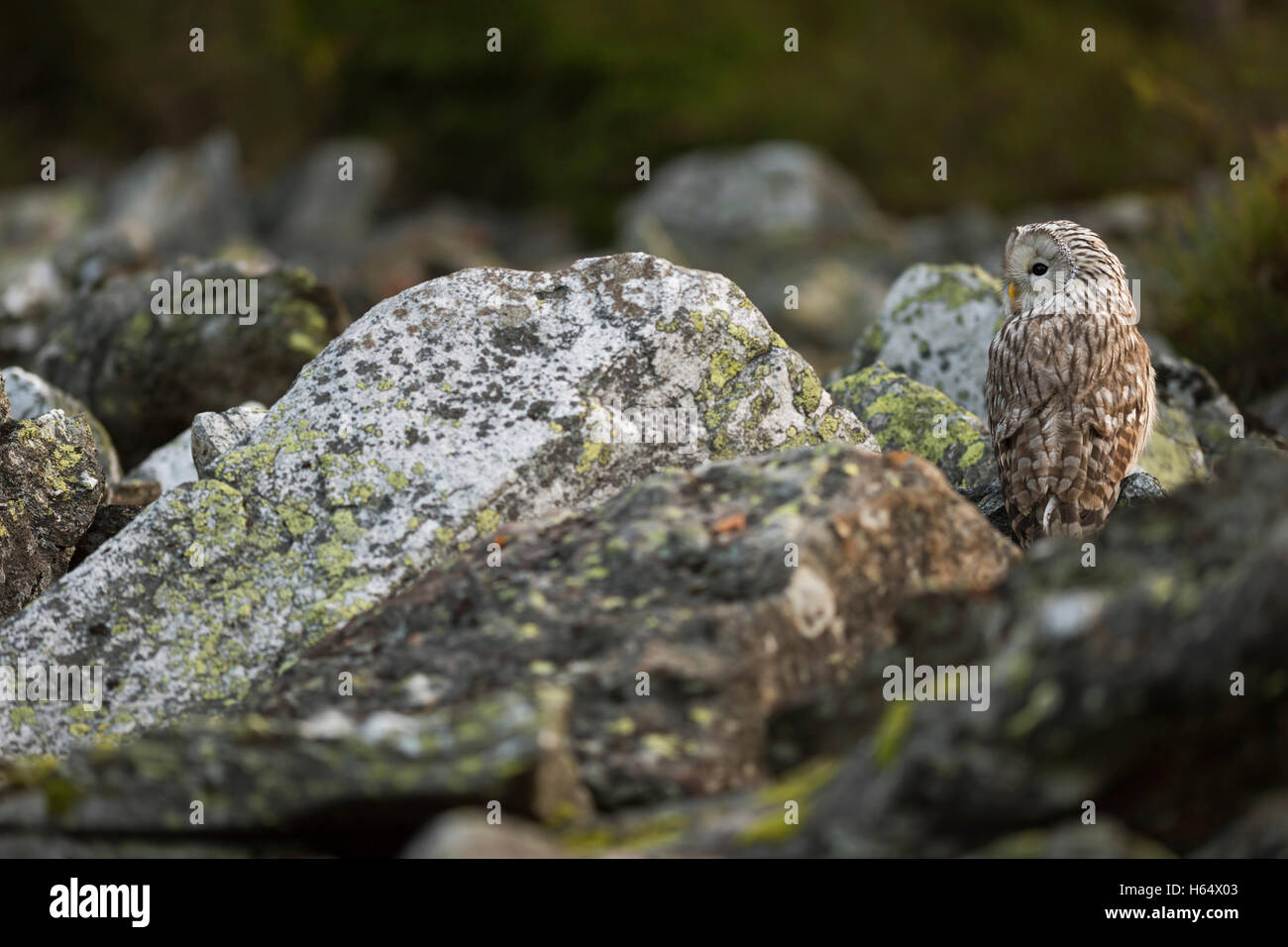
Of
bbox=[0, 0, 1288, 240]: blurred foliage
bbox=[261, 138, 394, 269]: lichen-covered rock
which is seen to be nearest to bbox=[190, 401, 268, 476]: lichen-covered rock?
bbox=[261, 138, 394, 269]: lichen-covered rock

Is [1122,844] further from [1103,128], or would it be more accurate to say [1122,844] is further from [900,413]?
[1103,128]

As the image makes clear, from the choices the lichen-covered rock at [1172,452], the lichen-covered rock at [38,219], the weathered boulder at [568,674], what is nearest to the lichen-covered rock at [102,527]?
the weathered boulder at [568,674]

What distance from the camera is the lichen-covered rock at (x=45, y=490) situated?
518cm

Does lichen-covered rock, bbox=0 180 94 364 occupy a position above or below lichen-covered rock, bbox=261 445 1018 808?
above

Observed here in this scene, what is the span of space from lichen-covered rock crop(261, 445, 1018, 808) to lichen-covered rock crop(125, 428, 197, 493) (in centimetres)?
268

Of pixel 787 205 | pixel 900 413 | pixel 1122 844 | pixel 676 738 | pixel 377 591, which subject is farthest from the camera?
pixel 787 205

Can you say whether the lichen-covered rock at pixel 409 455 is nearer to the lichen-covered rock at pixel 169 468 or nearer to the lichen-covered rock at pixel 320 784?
the lichen-covered rock at pixel 320 784

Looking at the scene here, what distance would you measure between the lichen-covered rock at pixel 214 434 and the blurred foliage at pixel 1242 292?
21.3 ft

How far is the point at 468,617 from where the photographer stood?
4129 mm

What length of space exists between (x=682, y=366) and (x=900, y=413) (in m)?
1.68

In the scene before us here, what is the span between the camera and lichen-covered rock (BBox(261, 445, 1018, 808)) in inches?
146

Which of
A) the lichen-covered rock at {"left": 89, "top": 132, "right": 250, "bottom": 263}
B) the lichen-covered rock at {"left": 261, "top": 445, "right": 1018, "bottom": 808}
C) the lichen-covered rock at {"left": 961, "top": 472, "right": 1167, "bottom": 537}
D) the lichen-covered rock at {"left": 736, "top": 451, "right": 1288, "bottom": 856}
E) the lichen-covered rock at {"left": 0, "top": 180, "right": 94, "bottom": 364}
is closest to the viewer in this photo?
the lichen-covered rock at {"left": 736, "top": 451, "right": 1288, "bottom": 856}

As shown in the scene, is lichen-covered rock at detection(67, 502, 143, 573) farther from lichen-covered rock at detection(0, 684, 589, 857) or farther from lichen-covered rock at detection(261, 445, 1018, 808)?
lichen-covered rock at detection(0, 684, 589, 857)
